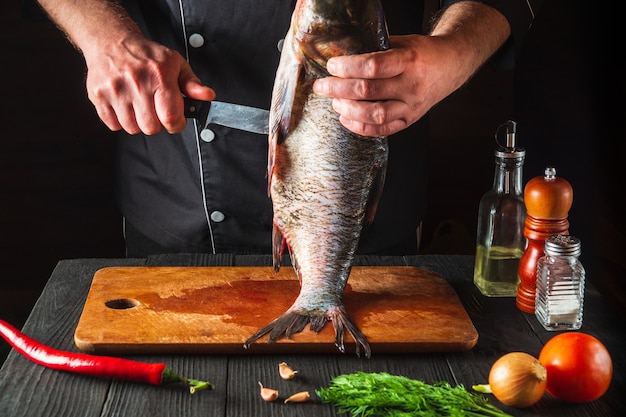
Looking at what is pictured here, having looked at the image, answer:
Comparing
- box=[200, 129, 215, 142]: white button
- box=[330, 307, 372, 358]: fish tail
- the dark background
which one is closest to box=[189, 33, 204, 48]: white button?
box=[200, 129, 215, 142]: white button

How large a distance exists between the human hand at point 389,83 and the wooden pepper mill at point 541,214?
0.96 ft

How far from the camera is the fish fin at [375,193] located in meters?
1.89

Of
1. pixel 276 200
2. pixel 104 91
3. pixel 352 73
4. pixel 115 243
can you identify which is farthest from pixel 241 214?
pixel 115 243

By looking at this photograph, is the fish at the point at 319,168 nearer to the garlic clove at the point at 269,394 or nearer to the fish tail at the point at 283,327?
the fish tail at the point at 283,327

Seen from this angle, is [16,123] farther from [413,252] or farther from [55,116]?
[413,252]

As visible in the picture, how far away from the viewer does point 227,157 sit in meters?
2.29

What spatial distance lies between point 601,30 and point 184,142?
1.77 m

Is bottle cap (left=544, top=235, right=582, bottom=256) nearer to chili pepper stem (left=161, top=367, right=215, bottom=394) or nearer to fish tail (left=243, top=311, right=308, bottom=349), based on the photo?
fish tail (left=243, top=311, right=308, bottom=349)

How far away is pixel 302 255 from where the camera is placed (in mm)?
1924

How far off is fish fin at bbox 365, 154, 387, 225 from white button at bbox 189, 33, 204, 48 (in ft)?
2.07

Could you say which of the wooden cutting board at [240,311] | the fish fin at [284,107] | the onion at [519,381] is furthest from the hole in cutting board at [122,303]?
the onion at [519,381]

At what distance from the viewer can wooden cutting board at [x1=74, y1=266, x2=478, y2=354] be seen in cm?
175

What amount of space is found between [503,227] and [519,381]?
21.3 inches

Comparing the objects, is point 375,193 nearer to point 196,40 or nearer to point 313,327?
point 313,327
